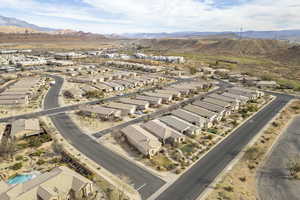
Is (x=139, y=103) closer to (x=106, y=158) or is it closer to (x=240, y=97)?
(x=106, y=158)

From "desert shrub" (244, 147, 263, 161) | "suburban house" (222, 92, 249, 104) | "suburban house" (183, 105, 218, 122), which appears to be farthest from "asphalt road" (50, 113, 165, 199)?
"suburban house" (222, 92, 249, 104)

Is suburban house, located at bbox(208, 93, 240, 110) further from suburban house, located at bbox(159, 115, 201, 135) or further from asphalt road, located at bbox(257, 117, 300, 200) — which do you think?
suburban house, located at bbox(159, 115, 201, 135)

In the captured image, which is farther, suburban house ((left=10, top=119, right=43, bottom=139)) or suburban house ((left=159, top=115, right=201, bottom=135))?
suburban house ((left=159, top=115, right=201, bottom=135))

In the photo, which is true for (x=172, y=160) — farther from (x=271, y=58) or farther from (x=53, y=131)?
(x=271, y=58)

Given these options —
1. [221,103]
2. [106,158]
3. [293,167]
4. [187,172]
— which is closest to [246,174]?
[293,167]

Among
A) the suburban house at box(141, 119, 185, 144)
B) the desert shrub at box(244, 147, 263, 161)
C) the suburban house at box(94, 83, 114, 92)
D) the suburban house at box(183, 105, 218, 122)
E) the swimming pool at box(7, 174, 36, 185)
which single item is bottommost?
the swimming pool at box(7, 174, 36, 185)

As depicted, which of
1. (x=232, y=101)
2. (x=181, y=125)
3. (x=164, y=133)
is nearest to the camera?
(x=164, y=133)
